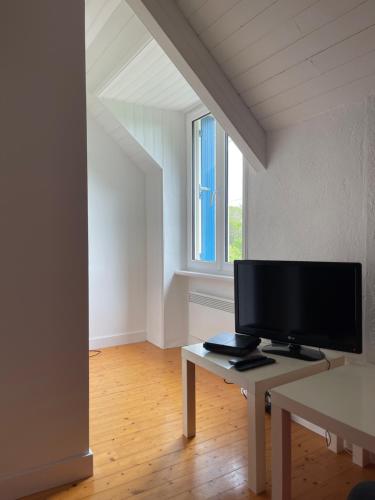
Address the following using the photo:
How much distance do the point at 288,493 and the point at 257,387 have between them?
0.43 metres

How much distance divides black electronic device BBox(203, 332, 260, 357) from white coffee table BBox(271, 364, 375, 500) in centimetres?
51

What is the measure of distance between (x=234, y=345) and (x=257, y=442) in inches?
19.7

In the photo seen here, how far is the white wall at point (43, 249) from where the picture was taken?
171 centimetres

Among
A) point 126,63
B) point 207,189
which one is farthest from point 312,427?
point 126,63

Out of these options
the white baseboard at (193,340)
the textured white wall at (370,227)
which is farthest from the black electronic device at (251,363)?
the white baseboard at (193,340)

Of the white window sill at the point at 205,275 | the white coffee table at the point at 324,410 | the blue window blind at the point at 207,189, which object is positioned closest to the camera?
the white coffee table at the point at 324,410

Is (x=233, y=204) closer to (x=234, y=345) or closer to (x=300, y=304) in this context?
(x=300, y=304)

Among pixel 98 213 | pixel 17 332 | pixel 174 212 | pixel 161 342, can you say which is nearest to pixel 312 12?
pixel 17 332

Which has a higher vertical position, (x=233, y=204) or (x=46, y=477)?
(x=233, y=204)

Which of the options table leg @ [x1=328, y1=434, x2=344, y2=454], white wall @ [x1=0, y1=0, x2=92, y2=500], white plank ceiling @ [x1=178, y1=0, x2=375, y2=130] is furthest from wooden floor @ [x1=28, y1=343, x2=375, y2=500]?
white plank ceiling @ [x1=178, y1=0, x2=375, y2=130]

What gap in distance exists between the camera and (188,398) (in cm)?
227

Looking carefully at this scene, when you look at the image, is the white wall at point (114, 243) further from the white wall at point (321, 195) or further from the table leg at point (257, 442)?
the table leg at point (257, 442)

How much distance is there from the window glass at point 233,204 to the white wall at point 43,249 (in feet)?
5.77

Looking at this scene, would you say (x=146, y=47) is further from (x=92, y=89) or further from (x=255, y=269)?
(x=255, y=269)
